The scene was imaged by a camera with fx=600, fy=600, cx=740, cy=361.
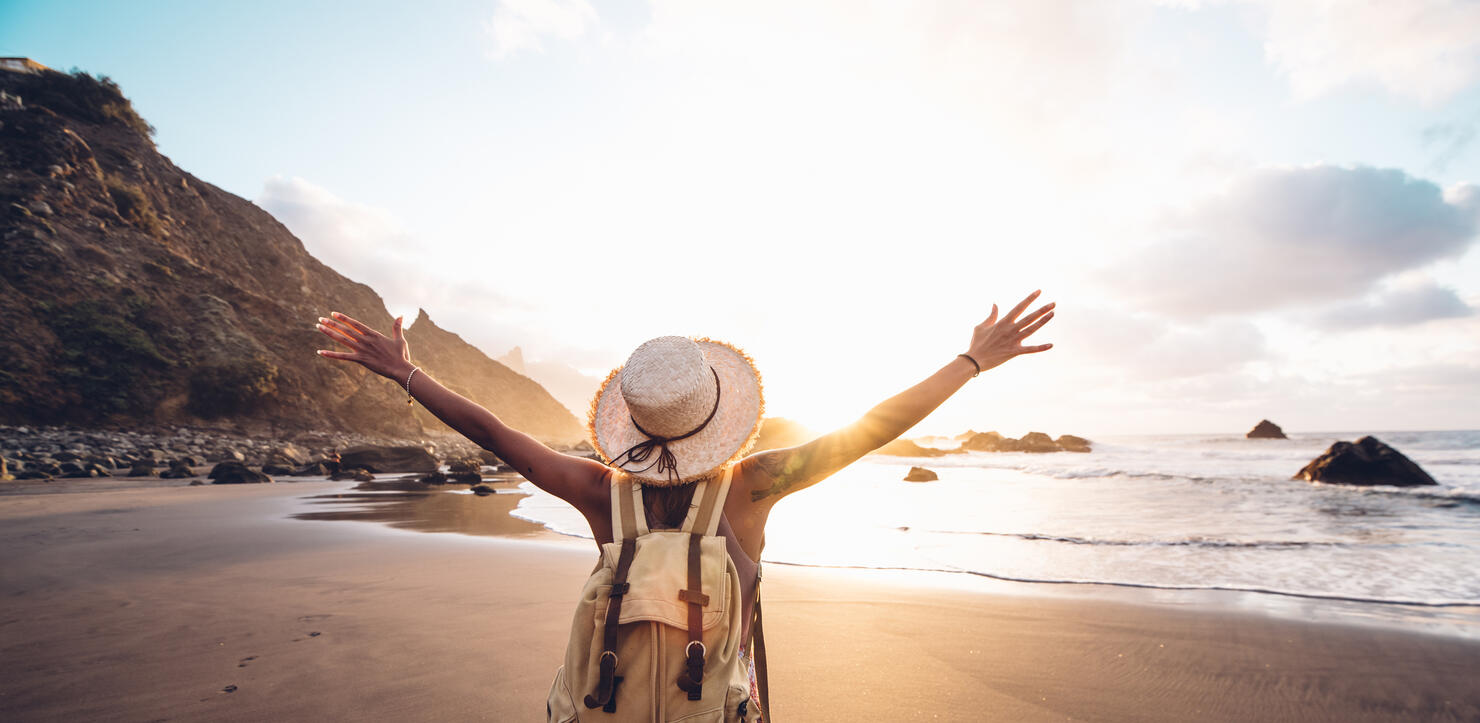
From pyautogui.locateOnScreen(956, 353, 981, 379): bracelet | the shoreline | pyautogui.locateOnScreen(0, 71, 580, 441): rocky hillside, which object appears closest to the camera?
pyautogui.locateOnScreen(956, 353, 981, 379): bracelet

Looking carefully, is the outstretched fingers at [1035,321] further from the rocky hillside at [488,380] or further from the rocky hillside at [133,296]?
the rocky hillside at [488,380]

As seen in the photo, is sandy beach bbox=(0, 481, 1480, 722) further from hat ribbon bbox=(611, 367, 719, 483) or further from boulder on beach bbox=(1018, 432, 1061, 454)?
boulder on beach bbox=(1018, 432, 1061, 454)

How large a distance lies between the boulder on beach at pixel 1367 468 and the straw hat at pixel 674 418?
20.6 meters

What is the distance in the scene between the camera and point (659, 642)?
4.94 ft

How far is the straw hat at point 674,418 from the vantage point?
1.68m

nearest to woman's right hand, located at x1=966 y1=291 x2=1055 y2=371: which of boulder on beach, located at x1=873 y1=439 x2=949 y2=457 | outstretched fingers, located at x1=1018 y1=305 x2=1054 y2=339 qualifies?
outstretched fingers, located at x1=1018 y1=305 x2=1054 y2=339

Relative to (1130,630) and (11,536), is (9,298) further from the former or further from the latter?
(1130,630)

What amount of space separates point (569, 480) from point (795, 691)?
2.48 meters

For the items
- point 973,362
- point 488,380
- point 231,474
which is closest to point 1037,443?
point 231,474

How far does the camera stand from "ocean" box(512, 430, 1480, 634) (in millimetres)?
6363

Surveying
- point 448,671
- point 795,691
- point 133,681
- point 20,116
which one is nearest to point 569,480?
point 795,691

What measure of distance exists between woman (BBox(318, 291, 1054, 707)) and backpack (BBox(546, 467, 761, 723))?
14 centimetres

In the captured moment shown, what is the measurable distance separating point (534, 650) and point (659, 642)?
3.22 meters

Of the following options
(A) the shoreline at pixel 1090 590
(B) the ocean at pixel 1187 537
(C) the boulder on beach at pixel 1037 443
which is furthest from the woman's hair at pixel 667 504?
(C) the boulder on beach at pixel 1037 443
